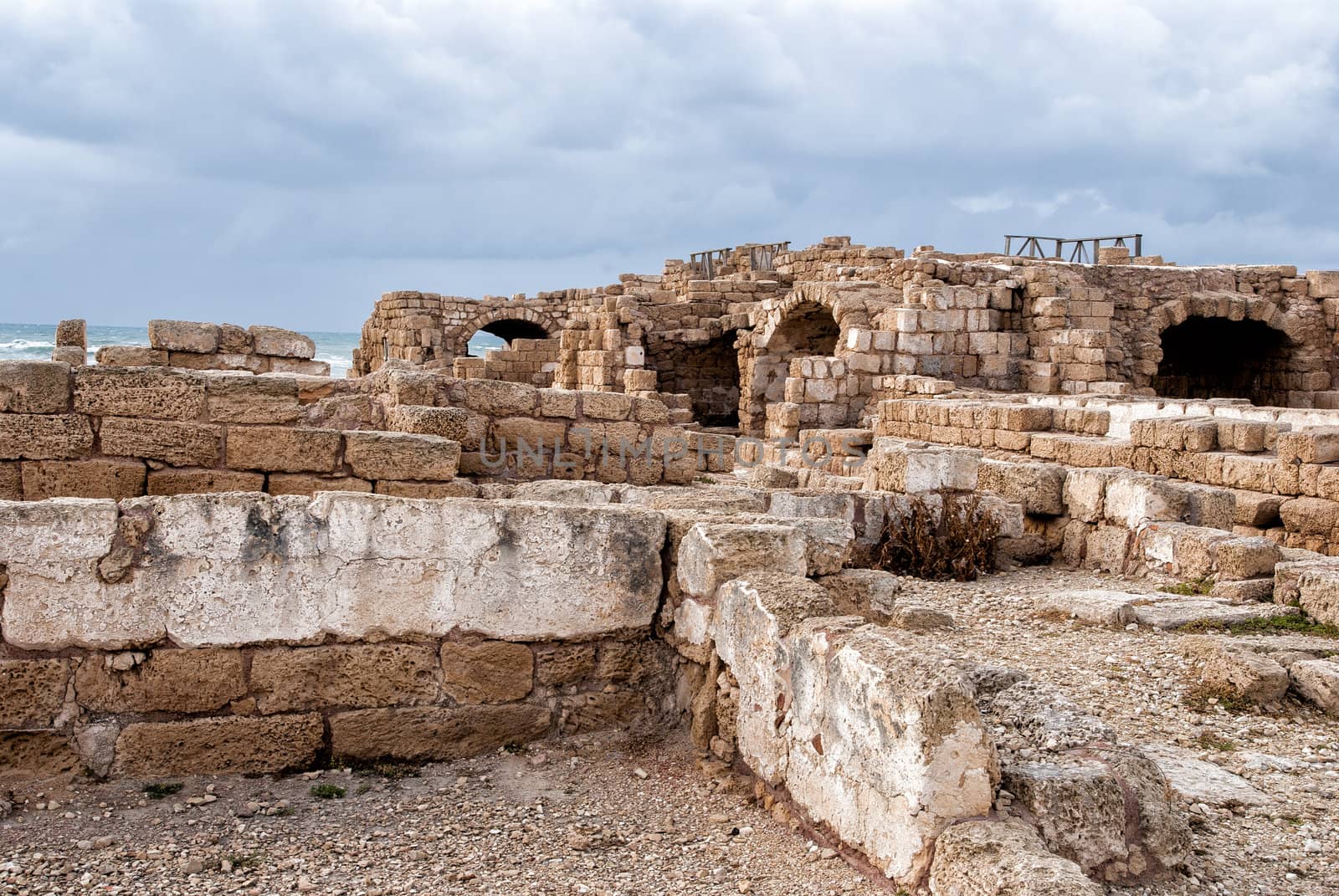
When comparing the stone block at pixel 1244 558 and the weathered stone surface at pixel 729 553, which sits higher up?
the weathered stone surface at pixel 729 553

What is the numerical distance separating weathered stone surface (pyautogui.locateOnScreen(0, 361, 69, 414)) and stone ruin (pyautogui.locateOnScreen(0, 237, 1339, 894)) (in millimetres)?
15

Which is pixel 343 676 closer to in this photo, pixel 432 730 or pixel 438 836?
pixel 432 730

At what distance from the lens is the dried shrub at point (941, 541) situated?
780 centimetres

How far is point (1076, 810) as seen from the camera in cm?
296

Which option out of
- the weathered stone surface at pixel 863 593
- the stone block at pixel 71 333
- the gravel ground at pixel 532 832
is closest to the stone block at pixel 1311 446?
the gravel ground at pixel 532 832

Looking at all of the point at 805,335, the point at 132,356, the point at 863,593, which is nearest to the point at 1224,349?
the point at 805,335

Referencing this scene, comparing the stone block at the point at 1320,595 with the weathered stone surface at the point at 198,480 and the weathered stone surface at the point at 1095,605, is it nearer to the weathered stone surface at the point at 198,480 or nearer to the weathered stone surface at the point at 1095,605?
the weathered stone surface at the point at 1095,605

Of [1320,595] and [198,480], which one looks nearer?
[198,480]

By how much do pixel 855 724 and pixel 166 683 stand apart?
2.34m

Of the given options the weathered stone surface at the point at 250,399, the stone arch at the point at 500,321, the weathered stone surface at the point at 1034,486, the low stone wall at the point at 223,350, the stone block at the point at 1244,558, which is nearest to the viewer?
the weathered stone surface at the point at 250,399

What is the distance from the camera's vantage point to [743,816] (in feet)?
11.6

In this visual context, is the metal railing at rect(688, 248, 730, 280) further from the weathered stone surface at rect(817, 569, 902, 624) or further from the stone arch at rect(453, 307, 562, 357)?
the weathered stone surface at rect(817, 569, 902, 624)

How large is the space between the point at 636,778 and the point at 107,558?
1.92 metres

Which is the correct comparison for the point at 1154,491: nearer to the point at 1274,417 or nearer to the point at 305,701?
the point at 1274,417
